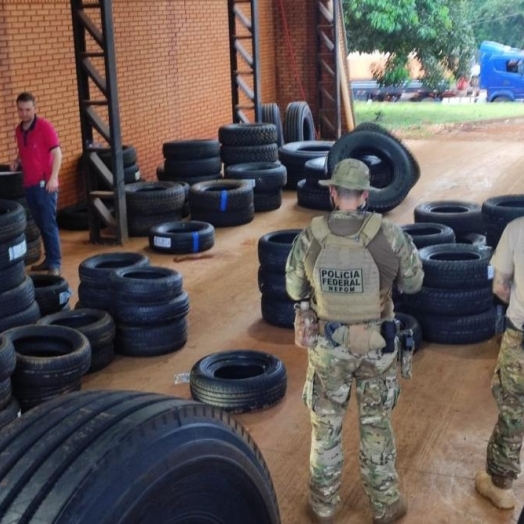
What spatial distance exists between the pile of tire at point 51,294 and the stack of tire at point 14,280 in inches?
20.0

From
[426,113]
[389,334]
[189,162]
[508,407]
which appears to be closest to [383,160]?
[189,162]

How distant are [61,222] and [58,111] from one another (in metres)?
1.65

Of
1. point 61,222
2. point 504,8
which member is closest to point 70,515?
point 61,222

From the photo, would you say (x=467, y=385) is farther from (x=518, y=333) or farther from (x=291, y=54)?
(x=291, y=54)

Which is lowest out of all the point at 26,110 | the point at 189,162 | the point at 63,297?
the point at 63,297

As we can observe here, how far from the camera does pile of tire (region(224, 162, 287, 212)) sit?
573 inches

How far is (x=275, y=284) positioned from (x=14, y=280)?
8.19ft

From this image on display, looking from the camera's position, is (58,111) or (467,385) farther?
(58,111)

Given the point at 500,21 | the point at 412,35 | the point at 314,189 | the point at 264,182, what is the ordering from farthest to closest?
the point at 500,21, the point at 412,35, the point at 314,189, the point at 264,182

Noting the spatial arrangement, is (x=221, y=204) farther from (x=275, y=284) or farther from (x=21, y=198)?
(x=275, y=284)

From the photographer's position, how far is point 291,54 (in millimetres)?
21375

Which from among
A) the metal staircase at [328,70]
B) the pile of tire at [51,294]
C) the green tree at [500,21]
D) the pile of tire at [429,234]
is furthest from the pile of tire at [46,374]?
the green tree at [500,21]

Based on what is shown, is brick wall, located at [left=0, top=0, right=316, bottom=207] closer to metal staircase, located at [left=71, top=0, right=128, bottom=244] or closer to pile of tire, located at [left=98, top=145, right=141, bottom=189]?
pile of tire, located at [left=98, top=145, right=141, bottom=189]

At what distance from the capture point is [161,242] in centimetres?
1186
